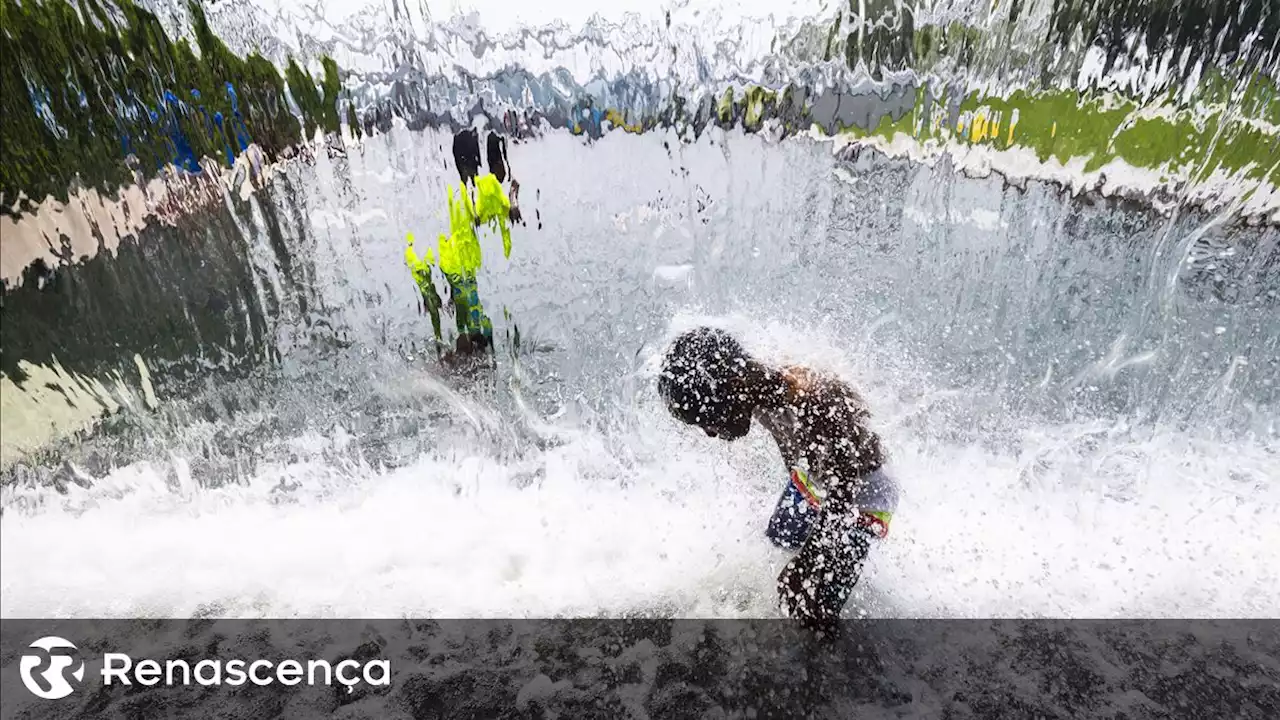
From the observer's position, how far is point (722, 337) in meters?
1.93

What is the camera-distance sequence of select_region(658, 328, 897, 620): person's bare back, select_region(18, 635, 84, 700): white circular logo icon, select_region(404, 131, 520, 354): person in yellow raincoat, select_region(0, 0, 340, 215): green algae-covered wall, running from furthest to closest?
select_region(404, 131, 520, 354): person in yellow raincoat, select_region(0, 0, 340, 215): green algae-covered wall, select_region(18, 635, 84, 700): white circular logo icon, select_region(658, 328, 897, 620): person's bare back

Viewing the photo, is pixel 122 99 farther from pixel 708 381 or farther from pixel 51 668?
pixel 708 381

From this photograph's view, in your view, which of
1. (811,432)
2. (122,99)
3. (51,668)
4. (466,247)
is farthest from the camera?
(466,247)

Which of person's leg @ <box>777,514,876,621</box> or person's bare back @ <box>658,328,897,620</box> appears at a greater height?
person's bare back @ <box>658,328,897,620</box>

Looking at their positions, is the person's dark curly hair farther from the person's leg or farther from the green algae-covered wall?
the green algae-covered wall

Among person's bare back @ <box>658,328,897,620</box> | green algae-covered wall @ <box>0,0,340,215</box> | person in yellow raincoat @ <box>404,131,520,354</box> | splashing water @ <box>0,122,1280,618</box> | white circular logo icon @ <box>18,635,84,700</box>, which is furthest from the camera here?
person in yellow raincoat @ <box>404,131,520,354</box>

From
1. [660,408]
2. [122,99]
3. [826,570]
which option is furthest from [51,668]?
[826,570]

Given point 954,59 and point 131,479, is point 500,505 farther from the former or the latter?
point 954,59

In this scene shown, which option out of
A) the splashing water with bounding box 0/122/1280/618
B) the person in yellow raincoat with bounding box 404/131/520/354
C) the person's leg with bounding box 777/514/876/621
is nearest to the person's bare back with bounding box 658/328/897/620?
the person's leg with bounding box 777/514/876/621

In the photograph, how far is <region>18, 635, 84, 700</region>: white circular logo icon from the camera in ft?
6.39

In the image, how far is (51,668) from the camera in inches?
80.2

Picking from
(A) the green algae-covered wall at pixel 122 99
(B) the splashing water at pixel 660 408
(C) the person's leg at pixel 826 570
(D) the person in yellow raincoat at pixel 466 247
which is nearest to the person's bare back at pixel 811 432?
(C) the person's leg at pixel 826 570

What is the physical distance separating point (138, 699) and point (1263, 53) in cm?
419

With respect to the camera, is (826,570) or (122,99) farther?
(122,99)
